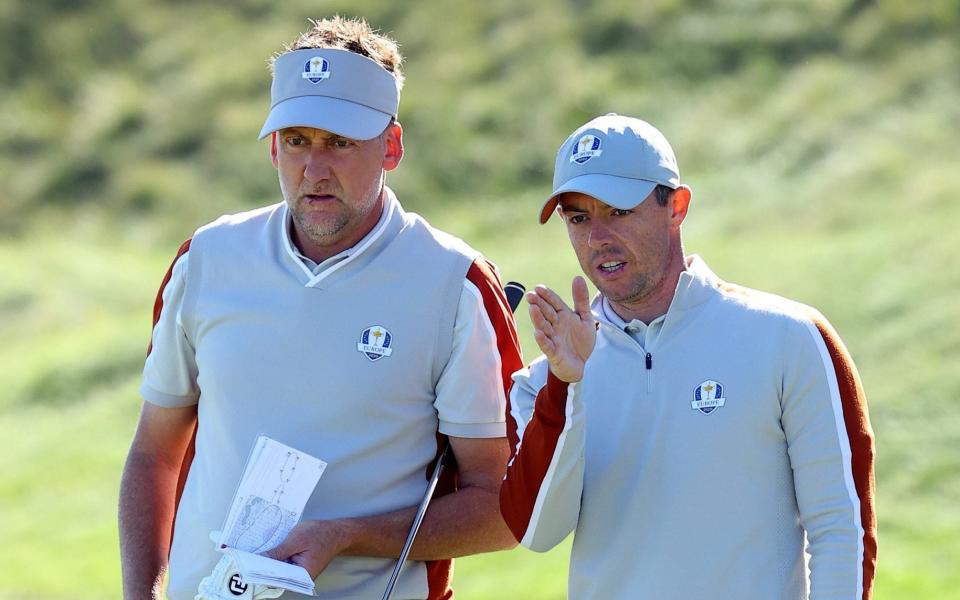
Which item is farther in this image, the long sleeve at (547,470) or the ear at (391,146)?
Result: the ear at (391,146)

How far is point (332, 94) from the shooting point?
398 cm

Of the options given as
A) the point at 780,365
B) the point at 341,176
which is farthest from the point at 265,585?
the point at 780,365

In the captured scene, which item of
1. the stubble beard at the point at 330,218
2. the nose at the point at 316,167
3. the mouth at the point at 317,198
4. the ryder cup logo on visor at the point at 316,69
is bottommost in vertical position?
the stubble beard at the point at 330,218

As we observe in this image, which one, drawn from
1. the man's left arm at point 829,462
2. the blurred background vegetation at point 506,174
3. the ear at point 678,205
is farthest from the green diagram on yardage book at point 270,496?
the blurred background vegetation at point 506,174

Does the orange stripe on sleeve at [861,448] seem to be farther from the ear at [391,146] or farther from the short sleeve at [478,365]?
the ear at [391,146]

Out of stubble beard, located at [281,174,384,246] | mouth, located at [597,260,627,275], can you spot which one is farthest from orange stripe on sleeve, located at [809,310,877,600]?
stubble beard, located at [281,174,384,246]

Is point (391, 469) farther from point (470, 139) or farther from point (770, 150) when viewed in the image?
point (470, 139)

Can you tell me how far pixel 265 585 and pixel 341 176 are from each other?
3.42ft

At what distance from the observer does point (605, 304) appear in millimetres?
3783

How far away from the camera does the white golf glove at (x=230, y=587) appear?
3.59 metres

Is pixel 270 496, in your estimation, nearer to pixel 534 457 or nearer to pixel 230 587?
pixel 230 587

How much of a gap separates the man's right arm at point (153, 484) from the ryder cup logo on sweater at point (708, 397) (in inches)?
57.5

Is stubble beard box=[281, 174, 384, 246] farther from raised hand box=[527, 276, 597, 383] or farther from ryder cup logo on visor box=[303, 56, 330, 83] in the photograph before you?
raised hand box=[527, 276, 597, 383]

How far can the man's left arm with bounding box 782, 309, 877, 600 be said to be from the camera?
11.2 feet
